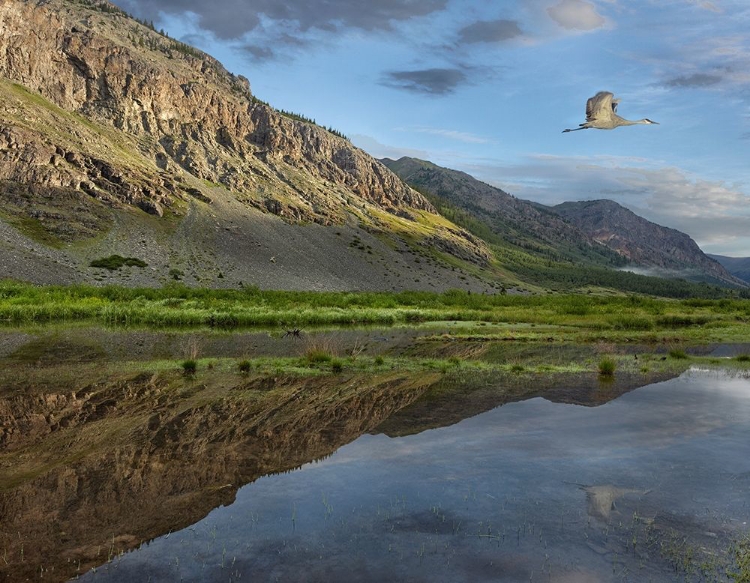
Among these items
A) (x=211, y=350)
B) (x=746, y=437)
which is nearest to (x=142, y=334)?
(x=211, y=350)

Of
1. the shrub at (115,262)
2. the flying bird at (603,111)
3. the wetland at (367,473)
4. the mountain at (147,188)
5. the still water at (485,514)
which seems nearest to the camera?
the still water at (485,514)

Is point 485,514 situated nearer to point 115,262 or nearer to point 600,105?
point 600,105

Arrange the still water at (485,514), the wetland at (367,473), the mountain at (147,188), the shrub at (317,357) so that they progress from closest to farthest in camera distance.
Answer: the still water at (485,514) < the wetland at (367,473) < the shrub at (317,357) < the mountain at (147,188)

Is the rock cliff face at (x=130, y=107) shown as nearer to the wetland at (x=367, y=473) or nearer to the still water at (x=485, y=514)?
the wetland at (x=367, y=473)

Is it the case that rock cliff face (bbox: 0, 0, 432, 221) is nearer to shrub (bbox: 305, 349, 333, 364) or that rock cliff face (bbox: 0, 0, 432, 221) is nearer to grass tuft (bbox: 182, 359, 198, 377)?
shrub (bbox: 305, 349, 333, 364)

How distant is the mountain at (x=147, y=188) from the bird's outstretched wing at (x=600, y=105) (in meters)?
79.4

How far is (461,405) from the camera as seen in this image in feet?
63.6

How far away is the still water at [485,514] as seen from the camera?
8.16m

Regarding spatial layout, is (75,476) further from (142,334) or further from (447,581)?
(142,334)

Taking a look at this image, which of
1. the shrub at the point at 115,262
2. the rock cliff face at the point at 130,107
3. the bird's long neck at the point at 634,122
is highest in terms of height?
the rock cliff face at the point at 130,107

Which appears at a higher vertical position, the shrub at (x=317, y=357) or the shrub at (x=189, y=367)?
the shrub at (x=317, y=357)

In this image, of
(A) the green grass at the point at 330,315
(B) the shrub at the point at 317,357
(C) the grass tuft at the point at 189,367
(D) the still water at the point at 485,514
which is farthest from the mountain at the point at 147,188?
(D) the still water at the point at 485,514

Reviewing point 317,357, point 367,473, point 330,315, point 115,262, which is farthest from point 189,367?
point 115,262

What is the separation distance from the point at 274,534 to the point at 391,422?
8.01 meters
